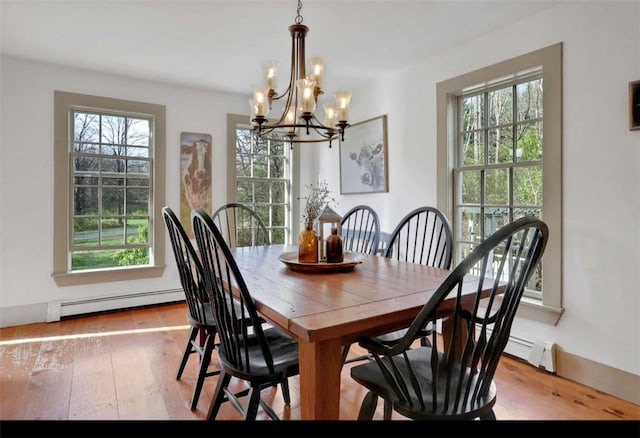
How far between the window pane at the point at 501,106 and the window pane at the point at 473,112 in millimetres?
79

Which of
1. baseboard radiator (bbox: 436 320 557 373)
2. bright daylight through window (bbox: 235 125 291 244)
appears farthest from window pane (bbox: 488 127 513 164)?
bright daylight through window (bbox: 235 125 291 244)

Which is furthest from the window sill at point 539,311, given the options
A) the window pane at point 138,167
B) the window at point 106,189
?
the window pane at point 138,167

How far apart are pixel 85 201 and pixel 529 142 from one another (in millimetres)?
3897

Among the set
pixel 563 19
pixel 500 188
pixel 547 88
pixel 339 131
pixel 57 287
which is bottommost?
pixel 57 287

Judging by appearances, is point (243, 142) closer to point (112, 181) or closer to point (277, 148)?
point (277, 148)

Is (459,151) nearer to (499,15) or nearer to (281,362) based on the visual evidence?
(499,15)

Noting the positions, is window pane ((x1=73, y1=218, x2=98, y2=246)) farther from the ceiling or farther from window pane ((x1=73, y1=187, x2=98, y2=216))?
the ceiling

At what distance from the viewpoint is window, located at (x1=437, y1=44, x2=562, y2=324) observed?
227 centimetres

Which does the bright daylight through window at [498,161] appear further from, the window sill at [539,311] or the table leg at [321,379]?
the table leg at [321,379]

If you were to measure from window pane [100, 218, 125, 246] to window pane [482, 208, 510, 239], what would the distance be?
343 centimetres

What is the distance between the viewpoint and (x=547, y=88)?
2.29 meters

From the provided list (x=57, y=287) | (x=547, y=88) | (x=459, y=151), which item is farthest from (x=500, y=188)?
(x=57, y=287)

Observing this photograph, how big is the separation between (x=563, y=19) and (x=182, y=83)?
3328 millimetres

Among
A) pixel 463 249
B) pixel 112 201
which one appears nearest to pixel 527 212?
pixel 463 249
